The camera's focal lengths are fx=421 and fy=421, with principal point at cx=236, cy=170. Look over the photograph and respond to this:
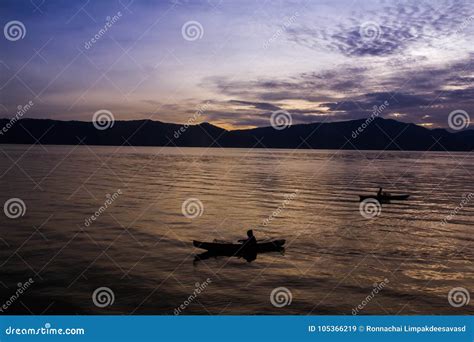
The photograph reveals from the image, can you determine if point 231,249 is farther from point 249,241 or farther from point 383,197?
point 383,197

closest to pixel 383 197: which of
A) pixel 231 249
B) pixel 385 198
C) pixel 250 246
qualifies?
pixel 385 198

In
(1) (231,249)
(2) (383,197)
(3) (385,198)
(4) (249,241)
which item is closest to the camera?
(1) (231,249)

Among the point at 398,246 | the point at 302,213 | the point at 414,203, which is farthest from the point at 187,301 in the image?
the point at 414,203

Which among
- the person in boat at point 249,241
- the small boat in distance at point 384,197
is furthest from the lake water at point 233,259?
the small boat in distance at point 384,197

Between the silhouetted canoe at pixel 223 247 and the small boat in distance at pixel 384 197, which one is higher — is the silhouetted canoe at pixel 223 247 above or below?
below

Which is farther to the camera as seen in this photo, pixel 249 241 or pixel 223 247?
pixel 249 241

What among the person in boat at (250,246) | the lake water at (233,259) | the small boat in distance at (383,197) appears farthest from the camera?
the small boat in distance at (383,197)

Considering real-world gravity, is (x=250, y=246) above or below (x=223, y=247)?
above

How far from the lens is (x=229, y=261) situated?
26.5 metres

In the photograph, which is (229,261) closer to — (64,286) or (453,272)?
(64,286)

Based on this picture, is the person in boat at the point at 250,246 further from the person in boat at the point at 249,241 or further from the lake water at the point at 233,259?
the lake water at the point at 233,259

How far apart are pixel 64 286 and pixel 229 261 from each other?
9.76 meters

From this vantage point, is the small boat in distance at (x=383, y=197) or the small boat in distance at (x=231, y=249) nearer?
the small boat in distance at (x=231, y=249)

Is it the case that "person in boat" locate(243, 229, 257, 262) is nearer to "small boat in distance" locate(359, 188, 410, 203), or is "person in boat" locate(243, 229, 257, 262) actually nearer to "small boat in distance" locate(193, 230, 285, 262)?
"small boat in distance" locate(193, 230, 285, 262)
